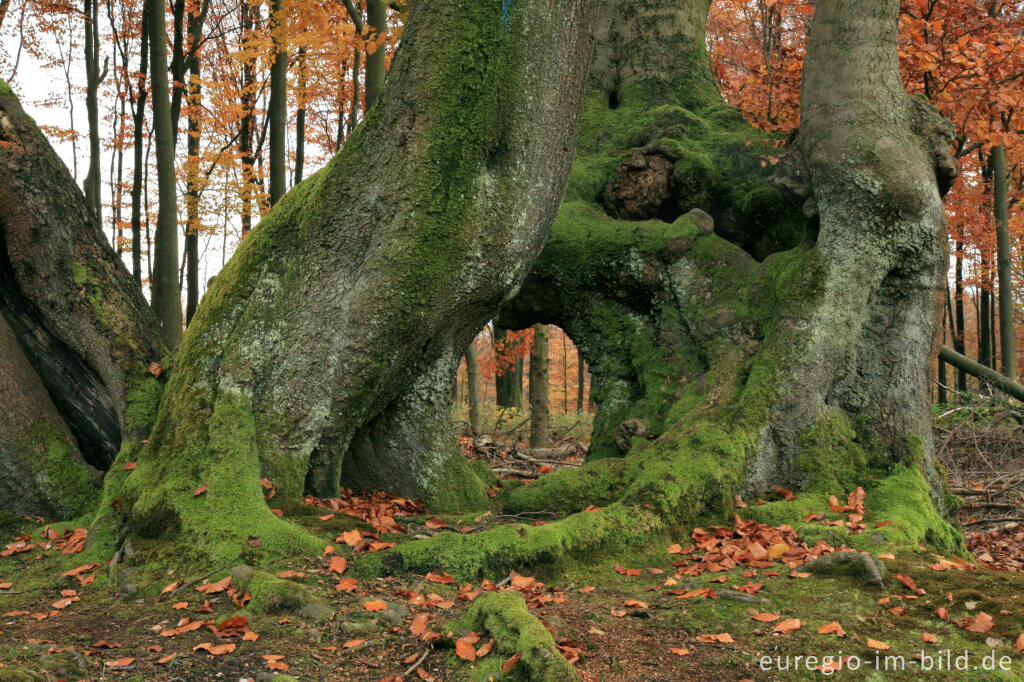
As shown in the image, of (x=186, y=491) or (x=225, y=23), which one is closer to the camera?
(x=186, y=491)

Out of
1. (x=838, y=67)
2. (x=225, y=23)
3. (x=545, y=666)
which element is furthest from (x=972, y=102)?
(x=225, y=23)

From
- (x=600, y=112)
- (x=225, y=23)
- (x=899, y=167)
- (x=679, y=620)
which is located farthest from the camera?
(x=225, y=23)

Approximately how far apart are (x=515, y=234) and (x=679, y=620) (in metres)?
2.96

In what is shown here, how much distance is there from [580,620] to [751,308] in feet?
12.1

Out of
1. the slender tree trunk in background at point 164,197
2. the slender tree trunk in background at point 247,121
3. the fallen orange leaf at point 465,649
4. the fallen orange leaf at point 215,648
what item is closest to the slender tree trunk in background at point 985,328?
the slender tree trunk in background at point 247,121

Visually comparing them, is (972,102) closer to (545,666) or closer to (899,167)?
(899,167)

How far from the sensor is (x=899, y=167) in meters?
5.75

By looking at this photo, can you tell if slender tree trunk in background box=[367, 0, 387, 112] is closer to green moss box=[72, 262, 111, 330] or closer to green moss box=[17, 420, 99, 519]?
green moss box=[72, 262, 111, 330]

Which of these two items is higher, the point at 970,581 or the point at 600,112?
the point at 600,112

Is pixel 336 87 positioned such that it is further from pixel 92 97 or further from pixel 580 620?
pixel 580 620

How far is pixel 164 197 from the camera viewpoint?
9.48 meters

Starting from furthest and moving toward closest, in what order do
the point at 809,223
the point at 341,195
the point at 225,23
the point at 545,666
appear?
the point at 225,23
the point at 809,223
the point at 341,195
the point at 545,666

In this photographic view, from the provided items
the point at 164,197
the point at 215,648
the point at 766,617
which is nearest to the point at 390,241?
the point at 215,648

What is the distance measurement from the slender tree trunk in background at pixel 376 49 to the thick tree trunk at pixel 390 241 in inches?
185
